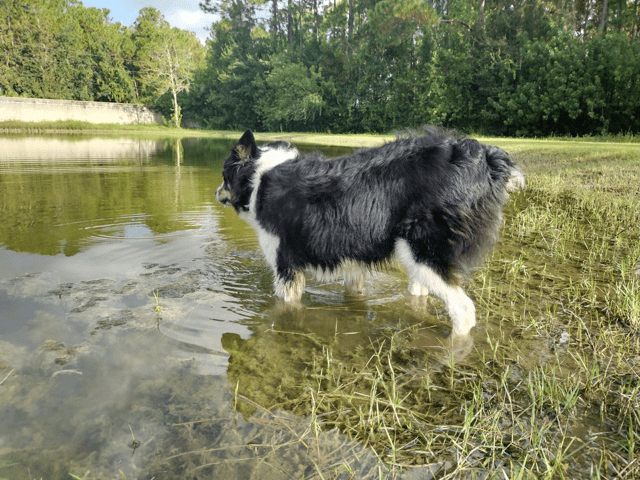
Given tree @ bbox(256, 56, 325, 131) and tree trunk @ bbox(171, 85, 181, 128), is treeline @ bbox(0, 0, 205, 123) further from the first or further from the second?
tree @ bbox(256, 56, 325, 131)

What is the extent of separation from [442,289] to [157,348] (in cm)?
A: 215

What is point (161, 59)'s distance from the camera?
4822cm

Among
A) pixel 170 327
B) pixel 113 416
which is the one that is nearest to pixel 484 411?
pixel 113 416

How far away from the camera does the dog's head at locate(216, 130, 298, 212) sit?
165 inches

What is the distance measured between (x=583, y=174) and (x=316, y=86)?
30067 mm

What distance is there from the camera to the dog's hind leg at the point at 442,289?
3397mm

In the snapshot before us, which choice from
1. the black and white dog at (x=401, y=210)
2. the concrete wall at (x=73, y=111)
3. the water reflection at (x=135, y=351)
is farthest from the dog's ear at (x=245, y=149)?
the concrete wall at (x=73, y=111)

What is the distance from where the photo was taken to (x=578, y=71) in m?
24.7

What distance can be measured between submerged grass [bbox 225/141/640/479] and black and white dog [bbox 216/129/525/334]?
54cm

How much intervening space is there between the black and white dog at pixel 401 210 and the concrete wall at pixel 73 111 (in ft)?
149

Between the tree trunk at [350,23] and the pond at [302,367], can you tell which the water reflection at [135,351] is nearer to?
the pond at [302,367]

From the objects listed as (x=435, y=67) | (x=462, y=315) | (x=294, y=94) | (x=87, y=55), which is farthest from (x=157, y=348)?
(x=87, y=55)

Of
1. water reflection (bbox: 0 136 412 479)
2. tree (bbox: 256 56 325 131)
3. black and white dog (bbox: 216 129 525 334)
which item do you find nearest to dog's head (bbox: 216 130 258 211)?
black and white dog (bbox: 216 129 525 334)

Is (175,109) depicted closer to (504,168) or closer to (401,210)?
(401,210)
